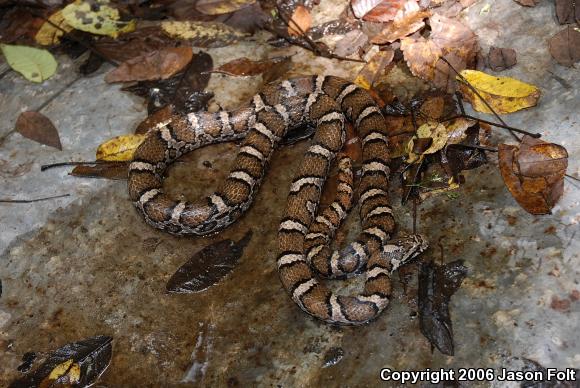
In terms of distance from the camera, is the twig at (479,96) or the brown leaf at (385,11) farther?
the brown leaf at (385,11)

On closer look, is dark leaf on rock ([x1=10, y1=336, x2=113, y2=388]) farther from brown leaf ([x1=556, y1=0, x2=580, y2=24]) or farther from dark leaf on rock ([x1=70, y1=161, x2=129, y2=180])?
brown leaf ([x1=556, y1=0, x2=580, y2=24])

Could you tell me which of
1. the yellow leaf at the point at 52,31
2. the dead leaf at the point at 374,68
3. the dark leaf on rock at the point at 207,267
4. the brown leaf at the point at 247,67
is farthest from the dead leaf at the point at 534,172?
the yellow leaf at the point at 52,31

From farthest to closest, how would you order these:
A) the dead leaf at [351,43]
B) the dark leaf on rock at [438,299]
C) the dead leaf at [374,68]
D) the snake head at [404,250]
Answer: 1. the dead leaf at [351,43]
2. the dead leaf at [374,68]
3. the snake head at [404,250]
4. the dark leaf on rock at [438,299]

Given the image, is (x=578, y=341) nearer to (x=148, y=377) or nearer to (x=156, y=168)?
(x=148, y=377)

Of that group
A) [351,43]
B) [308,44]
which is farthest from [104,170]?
[351,43]

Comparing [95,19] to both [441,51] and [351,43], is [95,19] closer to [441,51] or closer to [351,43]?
[351,43]

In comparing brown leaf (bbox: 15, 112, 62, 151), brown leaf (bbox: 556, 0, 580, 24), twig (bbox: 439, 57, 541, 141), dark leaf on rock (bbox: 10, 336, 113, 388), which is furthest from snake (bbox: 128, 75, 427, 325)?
brown leaf (bbox: 556, 0, 580, 24)

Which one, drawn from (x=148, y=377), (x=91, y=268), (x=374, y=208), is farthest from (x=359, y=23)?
(x=148, y=377)

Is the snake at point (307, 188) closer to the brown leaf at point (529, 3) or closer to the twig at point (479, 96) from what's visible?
the twig at point (479, 96)
